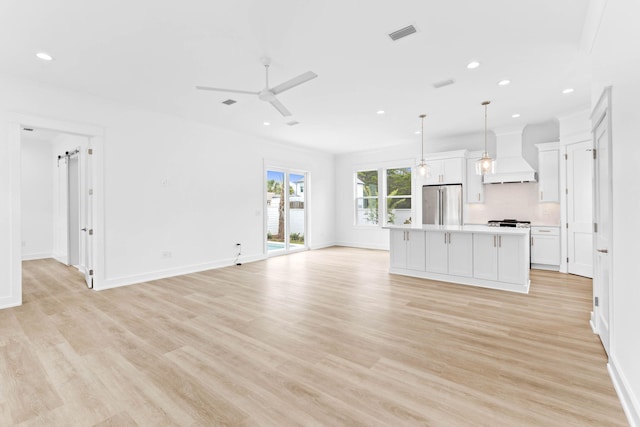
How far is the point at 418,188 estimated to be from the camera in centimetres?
770

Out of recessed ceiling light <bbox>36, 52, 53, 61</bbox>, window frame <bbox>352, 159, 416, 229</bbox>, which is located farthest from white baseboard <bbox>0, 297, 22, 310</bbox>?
window frame <bbox>352, 159, 416, 229</bbox>

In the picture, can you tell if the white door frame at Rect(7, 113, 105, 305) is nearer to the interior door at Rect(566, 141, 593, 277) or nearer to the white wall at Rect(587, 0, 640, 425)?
the white wall at Rect(587, 0, 640, 425)

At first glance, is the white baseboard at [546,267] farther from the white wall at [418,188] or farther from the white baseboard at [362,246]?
the white baseboard at [362,246]

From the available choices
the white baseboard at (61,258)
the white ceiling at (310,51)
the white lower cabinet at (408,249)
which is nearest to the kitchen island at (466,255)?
the white lower cabinet at (408,249)

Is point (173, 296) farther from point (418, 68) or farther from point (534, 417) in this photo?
point (418, 68)

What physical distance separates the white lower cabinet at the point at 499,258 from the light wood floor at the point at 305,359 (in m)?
0.33

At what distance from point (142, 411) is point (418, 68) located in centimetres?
421

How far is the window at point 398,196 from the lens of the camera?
8289mm

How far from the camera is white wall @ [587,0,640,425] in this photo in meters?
1.69

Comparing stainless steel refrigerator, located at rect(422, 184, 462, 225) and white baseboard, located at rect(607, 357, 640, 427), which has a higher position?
stainless steel refrigerator, located at rect(422, 184, 462, 225)

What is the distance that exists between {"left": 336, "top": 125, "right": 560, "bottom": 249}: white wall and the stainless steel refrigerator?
1.01 ft

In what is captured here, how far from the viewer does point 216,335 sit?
295 cm

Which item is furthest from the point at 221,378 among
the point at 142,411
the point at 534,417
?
the point at 534,417

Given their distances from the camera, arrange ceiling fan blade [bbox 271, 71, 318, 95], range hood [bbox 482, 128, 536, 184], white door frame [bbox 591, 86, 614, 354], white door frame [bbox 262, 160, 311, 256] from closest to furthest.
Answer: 1. white door frame [bbox 591, 86, 614, 354]
2. ceiling fan blade [bbox 271, 71, 318, 95]
3. range hood [bbox 482, 128, 536, 184]
4. white door frame [bbox 262, 160, 311, 256]
